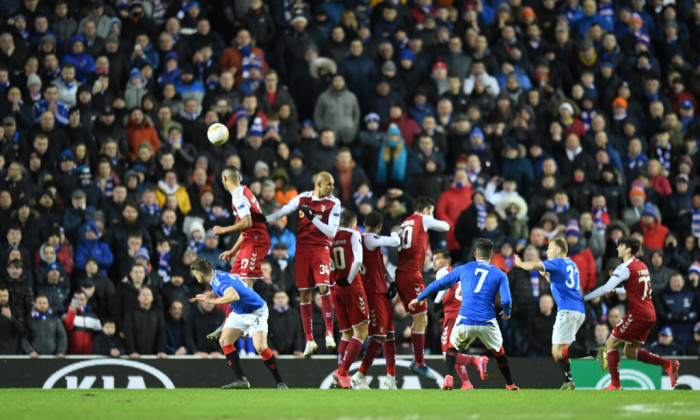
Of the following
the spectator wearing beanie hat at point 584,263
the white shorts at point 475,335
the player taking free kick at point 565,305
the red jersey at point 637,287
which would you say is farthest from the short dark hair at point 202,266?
the spectator wearing beanie hat at point 584,263

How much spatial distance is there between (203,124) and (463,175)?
472 centimetres

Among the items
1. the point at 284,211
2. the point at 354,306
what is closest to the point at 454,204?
the point at 354,306

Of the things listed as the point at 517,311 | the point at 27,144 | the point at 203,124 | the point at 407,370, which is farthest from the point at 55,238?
the point at 517,311

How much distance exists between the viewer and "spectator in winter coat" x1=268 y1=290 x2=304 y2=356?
18.0 meters

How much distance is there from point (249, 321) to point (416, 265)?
2595 millimetres

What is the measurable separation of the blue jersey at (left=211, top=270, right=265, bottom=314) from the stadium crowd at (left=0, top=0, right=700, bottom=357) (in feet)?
10.8

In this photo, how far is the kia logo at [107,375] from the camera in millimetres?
17125

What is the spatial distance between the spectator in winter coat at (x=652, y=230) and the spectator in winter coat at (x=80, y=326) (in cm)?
987

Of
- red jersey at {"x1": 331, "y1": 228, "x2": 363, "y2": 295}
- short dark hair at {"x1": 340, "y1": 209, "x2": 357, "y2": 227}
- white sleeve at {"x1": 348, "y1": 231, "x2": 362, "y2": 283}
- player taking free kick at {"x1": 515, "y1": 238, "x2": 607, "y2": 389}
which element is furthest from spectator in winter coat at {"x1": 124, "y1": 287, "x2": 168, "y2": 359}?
player taking free kick at {"x1": 515, "y1": 238, "x2": 607, "y2": 389}

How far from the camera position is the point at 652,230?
21188mm

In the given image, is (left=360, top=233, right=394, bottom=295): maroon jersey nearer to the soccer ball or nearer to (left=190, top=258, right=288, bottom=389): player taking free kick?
(left=190, top=258, right=288, bottom=389): player taking free kick

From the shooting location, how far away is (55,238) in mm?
18203

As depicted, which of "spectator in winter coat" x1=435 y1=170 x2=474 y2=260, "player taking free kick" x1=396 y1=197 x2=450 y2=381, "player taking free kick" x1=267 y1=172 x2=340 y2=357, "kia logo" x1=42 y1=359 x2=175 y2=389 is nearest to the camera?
"player taking free kick" x1=267 y1=172 x2=340 y2=357

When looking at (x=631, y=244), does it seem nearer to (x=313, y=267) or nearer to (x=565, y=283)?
(x=565, y=283)
